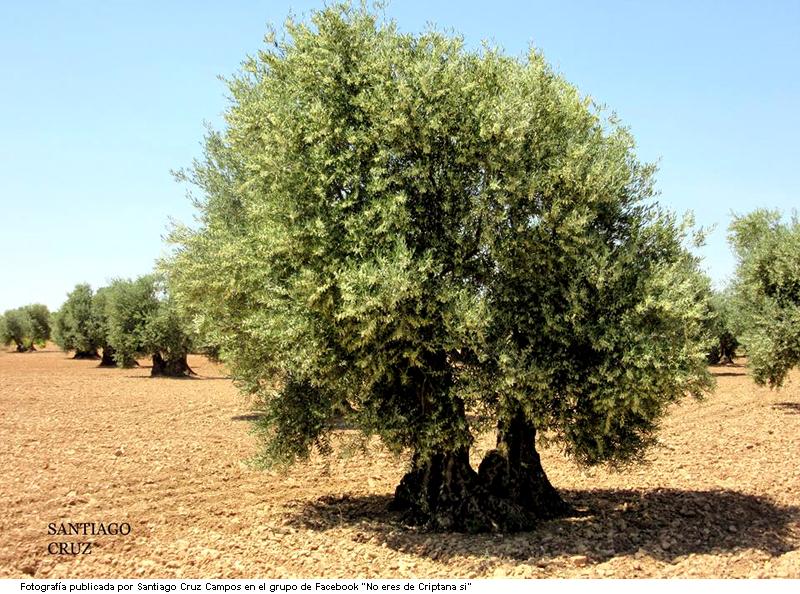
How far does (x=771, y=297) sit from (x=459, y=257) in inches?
911

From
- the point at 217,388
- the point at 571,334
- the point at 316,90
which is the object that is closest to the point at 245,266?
the point at 316,90

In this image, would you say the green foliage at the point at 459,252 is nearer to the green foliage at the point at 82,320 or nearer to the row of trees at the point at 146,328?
the row of trees at the point at 146,328

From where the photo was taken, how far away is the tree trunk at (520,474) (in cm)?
1505

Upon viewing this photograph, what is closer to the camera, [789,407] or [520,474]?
[520,474]

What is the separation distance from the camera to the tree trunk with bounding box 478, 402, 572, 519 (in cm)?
1505

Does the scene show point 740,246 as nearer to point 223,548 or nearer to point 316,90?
point 316,90

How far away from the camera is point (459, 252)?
13.0m

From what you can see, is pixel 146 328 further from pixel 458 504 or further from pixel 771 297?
pixel 458 504

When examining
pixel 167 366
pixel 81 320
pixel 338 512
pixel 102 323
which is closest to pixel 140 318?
pixel 167 366

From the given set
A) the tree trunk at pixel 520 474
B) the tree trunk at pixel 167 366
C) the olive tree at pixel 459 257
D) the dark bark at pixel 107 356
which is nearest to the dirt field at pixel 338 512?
the tree trunk at pixel 520 474

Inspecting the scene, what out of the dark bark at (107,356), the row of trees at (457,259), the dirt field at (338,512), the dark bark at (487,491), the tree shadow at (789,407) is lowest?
the dirt field at (338,512)

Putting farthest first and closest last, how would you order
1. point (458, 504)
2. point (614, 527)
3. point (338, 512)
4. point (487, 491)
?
point (338, 512) → point (487, 491) → point (614, 527) → point (458, 504)

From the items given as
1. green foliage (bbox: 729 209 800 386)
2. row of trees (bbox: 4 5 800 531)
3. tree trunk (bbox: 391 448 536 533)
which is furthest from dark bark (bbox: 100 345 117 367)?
tree trunk (bbox: 391 448 536 533)
